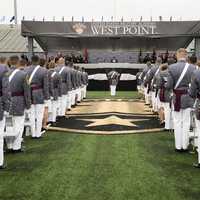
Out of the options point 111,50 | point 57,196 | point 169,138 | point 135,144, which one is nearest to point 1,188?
point 57,196

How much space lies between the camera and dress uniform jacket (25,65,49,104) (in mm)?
12818

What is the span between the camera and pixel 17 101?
10.7m

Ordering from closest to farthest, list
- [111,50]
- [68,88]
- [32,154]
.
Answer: [32,154], [68,88], [111,50]

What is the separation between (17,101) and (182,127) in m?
3.53

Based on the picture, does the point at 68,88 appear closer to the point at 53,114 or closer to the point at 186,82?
the point at 53,114

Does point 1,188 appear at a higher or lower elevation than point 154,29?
lower

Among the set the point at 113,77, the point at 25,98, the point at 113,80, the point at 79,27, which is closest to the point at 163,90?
the point at 25,98

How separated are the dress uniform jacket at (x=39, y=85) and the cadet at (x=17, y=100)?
6.13ft

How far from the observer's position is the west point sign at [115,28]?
34.7 m

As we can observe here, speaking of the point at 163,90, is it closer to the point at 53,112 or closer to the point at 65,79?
the point at 53,112

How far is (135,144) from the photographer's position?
11797 mm

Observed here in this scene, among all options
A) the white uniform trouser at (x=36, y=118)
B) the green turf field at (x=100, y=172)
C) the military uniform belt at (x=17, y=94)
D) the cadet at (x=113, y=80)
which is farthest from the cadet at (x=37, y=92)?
the cadet at (x=113, y=80)

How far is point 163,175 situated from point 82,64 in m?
27.8

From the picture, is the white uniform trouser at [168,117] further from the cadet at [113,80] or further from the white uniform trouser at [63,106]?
the cadet at [113,80]
